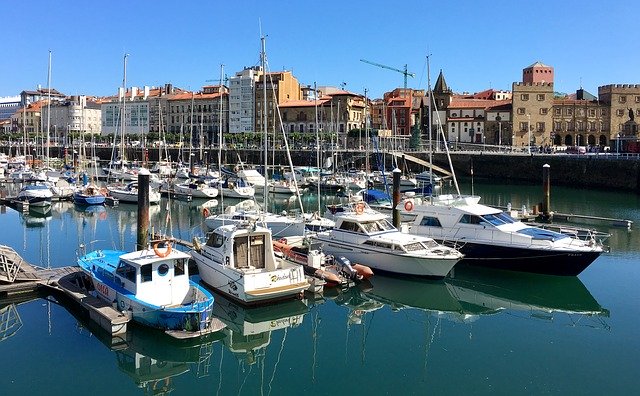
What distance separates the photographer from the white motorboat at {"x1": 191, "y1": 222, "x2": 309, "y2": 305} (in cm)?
2003

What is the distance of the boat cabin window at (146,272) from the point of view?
1794cm

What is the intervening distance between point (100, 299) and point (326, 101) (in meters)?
93.2

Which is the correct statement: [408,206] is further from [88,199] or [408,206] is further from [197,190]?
[197,190]

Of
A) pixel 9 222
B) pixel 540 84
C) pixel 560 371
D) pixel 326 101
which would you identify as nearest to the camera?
pixel 560 371

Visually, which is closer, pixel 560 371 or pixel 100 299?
pixel 560 371

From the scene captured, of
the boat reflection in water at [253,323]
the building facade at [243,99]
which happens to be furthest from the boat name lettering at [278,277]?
the building facade at [243,99]

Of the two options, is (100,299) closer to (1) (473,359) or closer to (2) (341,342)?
(2) (341,342)

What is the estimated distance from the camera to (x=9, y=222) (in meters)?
40.3

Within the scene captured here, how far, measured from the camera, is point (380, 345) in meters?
17.8

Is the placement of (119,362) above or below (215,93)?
below

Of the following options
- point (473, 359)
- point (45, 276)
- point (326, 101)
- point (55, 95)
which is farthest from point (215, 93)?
point (473, 359)

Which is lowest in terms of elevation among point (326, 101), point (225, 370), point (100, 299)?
point (225, 370)

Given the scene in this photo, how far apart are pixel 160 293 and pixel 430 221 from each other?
45.5 ft

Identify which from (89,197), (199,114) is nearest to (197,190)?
(89,197)
